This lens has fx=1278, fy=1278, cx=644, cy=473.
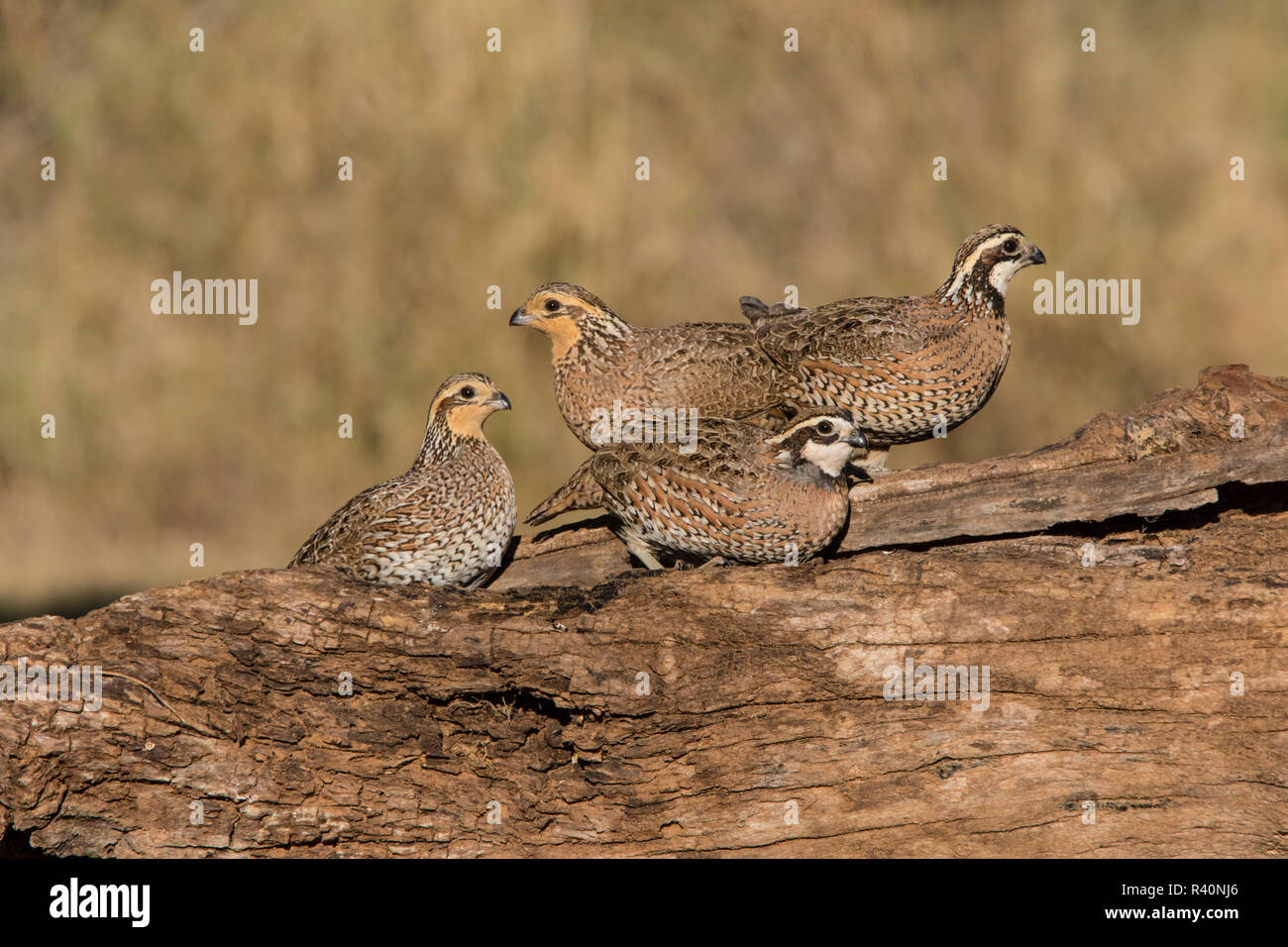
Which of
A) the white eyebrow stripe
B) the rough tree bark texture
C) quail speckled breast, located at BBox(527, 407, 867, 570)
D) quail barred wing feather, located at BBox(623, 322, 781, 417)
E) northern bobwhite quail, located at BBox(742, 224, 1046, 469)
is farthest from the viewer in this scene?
quail barred wing feather, located at BBox(623, 322, 781, 417)

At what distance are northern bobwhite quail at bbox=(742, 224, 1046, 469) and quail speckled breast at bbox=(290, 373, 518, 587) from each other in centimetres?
162

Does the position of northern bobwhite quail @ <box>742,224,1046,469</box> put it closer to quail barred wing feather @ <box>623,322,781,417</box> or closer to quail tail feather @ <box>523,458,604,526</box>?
quail barred wing feather @ <box>623,322,781,417</box>

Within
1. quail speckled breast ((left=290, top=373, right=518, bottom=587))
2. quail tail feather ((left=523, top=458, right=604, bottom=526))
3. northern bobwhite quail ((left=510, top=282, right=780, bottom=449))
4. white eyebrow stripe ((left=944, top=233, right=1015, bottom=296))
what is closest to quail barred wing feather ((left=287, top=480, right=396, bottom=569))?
quail speckled breast ((left=290, top=373, right=518, bottom=587))

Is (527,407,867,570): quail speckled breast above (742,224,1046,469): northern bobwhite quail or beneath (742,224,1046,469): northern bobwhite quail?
beneath

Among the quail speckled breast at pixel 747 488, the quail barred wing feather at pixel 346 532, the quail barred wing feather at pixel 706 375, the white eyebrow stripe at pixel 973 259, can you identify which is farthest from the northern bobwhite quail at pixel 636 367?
the quail barred wing feather at pixel 346 532

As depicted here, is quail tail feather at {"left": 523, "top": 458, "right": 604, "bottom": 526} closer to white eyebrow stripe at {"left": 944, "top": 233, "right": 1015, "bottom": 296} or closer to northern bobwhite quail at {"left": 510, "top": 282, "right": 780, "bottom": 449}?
northern bobwhite quail at {"left": 510, "top": 282, "right": 780, "bottom": 449}

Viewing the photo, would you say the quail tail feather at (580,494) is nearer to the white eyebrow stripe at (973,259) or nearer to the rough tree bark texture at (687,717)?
the rough tree bark texture at (687,717)

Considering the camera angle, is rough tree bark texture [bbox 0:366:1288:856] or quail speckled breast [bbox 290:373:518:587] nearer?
rough tree bark texture [bbox 0:366:1288:856]

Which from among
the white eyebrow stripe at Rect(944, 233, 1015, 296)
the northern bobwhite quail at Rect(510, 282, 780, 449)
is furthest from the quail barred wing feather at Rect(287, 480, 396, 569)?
the white eyebrow stripe at Rect(944, 233, 1015, 296)

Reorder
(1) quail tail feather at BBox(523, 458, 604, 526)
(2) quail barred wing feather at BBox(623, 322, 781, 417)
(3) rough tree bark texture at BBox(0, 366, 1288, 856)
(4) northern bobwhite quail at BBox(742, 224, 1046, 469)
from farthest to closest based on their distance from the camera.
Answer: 1. (2) quail barred wing feather at BBox(623, 322, 781, 417)
2. (1) quail tail feather at BBox(523, 458, 604, 526)
3. (4) northern bobwhite quail at BBox(742, 224, 1046, 469)
4. (3) rough tree bark texture at BBox(0, 366, 1288, 856)


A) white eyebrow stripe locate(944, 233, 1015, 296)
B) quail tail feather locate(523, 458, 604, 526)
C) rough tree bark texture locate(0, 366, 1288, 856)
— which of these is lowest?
rough tree bark texture locate(0, 366, 1288, 856)

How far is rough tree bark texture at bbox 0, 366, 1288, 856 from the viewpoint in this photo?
17.4 feet

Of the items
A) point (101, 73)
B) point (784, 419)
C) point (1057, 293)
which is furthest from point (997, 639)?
point (101, 73)

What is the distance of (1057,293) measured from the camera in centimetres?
1202
